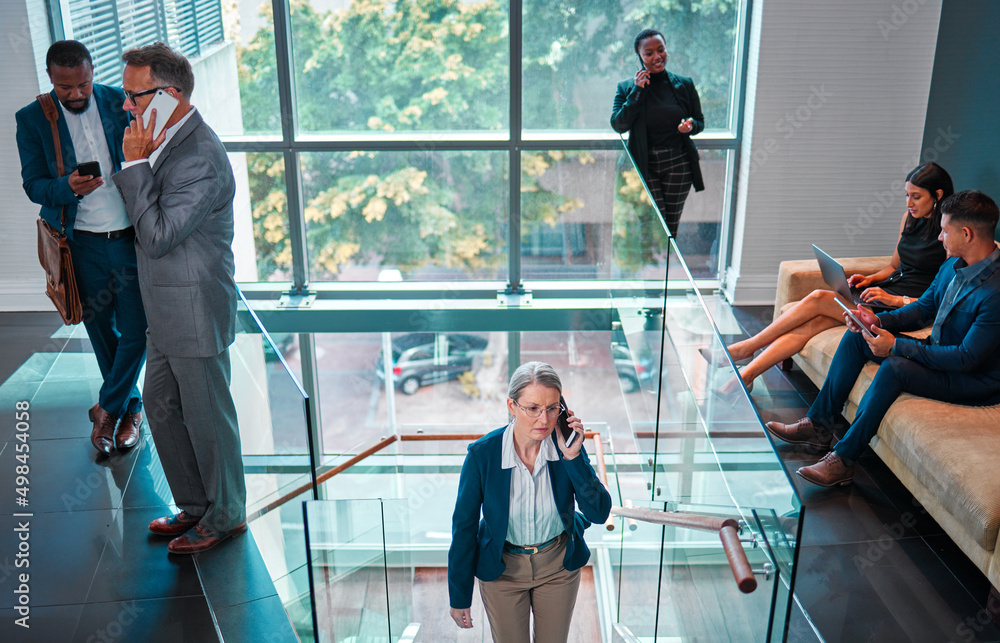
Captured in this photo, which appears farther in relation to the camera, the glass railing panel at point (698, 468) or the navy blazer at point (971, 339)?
the navy blazer at point (971, 339)

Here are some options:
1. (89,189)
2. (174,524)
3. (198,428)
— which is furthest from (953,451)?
(89,189)

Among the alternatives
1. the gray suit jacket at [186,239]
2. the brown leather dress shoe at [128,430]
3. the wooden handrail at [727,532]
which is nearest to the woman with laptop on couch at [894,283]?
the wooden handrail at [727,532]

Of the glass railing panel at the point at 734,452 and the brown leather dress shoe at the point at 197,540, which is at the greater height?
the glass railing panel at the point at 734,452

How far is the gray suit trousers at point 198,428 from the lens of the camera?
3164mm

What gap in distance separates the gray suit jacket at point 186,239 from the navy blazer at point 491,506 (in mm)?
1131

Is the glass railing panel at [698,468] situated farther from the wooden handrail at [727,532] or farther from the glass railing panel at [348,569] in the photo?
the glass railing panel at [348,569]

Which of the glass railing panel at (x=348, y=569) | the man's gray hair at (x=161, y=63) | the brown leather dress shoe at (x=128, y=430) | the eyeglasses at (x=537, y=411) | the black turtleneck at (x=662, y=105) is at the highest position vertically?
the man's gray hair at (x=161, y=63)

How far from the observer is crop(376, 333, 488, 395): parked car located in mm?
6457

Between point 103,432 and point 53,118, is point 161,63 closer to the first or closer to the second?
point 53,118

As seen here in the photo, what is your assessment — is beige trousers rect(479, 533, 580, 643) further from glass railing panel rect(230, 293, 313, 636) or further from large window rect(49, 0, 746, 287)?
large window rect(49, 0, 746, 287)

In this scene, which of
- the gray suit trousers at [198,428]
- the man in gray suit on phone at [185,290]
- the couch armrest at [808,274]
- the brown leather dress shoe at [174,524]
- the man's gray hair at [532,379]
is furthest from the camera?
the couch armrest at [808,274]

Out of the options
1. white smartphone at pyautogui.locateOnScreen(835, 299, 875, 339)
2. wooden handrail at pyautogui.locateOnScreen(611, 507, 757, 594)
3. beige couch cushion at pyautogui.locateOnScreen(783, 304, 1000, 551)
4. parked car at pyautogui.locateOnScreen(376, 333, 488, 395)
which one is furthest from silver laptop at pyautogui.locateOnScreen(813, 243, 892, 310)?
parked car at pyautogui.locateOnScreen(376, 333, 488, 395)

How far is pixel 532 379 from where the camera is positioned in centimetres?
266

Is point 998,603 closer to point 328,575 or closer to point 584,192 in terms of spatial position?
point 328,575
